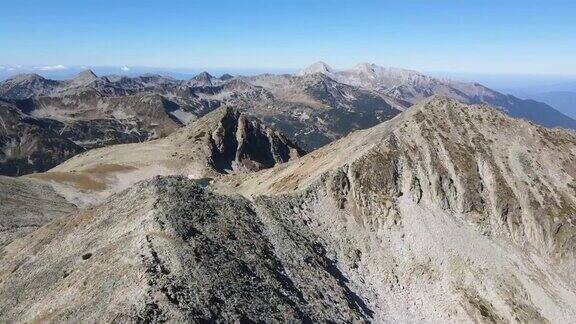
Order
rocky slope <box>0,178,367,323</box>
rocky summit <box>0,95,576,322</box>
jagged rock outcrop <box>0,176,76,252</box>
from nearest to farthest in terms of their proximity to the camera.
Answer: rocky slope <box>0,178,367,323</box> → rocky summit <box>0,95,576,322</box> → jagged rock outcrop <box>0,176,76,252</box>

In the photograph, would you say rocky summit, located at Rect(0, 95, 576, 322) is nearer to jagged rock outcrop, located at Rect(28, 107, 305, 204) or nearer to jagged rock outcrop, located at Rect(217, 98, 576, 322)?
jagged rock outcrop, located at Rect(217, 98, 576, 322)

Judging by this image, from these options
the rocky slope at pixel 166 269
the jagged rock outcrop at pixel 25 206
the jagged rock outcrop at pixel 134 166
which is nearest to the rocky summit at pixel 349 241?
the rocky slope at pixel 166 269

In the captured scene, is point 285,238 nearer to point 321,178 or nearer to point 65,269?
point 321,178

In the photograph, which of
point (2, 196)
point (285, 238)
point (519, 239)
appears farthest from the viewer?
point (2, 196)

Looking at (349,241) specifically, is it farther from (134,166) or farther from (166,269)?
(134,166)

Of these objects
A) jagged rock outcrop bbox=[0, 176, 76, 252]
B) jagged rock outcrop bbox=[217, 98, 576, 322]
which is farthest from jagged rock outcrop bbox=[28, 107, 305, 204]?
jagged rock outcrop bbox=[217, 98, 576, 322]

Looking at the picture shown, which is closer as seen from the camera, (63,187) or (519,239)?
(519,239)

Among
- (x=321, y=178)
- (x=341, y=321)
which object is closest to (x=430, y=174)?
(x=321, y=178)

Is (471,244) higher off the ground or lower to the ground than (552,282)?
higher

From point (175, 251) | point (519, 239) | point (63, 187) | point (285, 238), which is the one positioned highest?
point (175, 251)
